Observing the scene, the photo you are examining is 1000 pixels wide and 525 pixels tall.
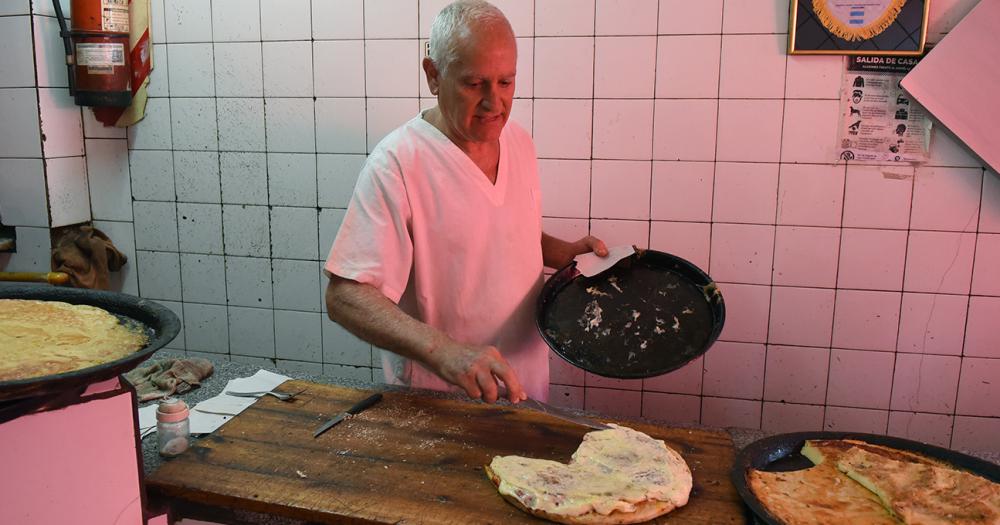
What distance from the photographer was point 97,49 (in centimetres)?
273

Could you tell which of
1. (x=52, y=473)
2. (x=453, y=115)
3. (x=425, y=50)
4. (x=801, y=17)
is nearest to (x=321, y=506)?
(x=52, y=473)

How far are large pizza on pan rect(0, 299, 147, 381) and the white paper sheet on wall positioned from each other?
2.21 meters

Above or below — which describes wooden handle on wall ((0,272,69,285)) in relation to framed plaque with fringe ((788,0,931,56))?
below

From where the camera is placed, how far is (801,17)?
2.33 metres

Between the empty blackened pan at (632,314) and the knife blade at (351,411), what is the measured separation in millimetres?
407

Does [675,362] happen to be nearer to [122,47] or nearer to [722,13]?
[722,13]

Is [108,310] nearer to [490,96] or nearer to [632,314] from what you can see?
[490,96]

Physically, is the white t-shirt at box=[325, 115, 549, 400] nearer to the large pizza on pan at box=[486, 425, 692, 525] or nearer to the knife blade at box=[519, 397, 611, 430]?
the knife blade at box=[519, 397, 611, 430]

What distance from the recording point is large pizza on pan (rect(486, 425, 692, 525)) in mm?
1230

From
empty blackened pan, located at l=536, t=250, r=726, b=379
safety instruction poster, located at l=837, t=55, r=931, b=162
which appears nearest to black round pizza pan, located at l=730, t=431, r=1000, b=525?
empty blackened pan, located at l=536, t=250, r=726, b=379

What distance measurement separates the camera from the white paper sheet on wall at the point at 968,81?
2.21 meters

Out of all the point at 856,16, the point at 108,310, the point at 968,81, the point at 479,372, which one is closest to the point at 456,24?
the point at 479,372

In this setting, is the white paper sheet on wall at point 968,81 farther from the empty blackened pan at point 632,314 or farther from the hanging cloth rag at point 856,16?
the empty blackened pan at point 632,314

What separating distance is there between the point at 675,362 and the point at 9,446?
1199 mm
